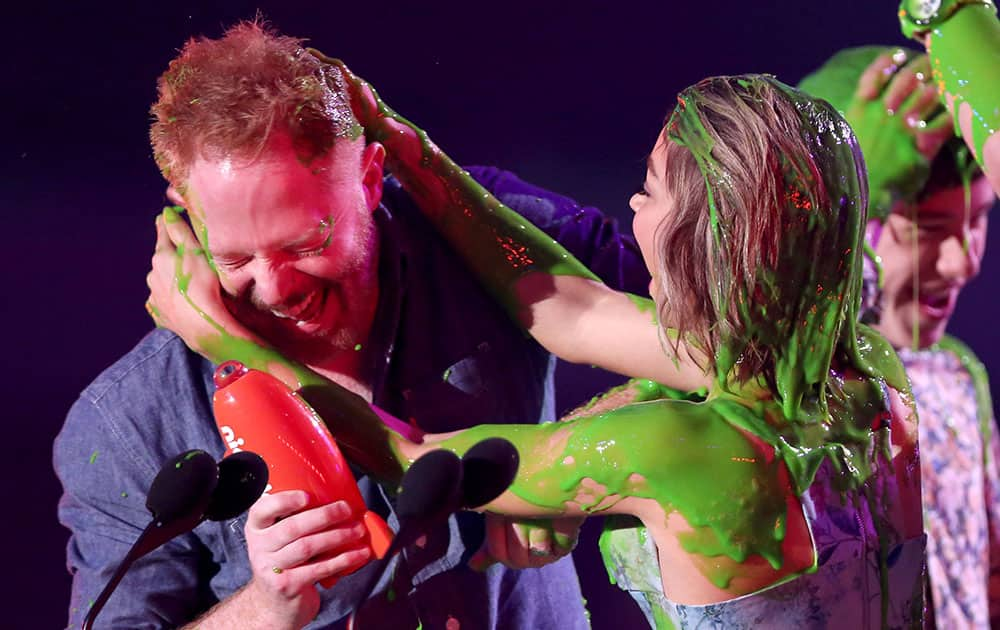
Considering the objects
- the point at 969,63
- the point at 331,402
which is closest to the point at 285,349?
the point at 331,402

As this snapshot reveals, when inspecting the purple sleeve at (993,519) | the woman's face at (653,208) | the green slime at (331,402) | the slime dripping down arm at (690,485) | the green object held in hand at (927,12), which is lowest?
the purple sleeve at (993,519)

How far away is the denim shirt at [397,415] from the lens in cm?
139

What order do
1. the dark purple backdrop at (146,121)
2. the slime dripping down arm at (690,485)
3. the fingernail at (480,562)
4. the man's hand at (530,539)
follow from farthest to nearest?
the dark purple backdrop at (146,121), the fingernail at (480,562), the man's hand at (530,539), the slime dripping down arm at (690,485)

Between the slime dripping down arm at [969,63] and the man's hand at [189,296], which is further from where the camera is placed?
the slime dripping down arm at [969,63]

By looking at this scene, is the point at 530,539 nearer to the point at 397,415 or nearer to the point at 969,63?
the point at 397,415

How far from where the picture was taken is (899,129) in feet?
A: 6.74

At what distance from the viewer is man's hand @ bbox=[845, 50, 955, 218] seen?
2039mm

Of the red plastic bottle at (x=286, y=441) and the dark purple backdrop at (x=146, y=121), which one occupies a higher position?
the dark purple backdrop at (x=146, y=121)

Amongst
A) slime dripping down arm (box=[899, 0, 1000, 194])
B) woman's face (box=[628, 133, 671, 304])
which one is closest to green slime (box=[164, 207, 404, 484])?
woman's face (box=[628, 133, 671, 304])

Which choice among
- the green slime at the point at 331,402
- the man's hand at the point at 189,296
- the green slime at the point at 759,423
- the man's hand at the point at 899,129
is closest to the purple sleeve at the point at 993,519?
the man's hand at the point at 899,129

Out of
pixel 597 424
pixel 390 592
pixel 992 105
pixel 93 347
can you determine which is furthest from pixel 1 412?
pixel 992 105

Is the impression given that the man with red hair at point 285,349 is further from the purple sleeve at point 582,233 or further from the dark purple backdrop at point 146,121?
the dark purple backdrop at point 146,121

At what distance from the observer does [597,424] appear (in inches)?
46.8

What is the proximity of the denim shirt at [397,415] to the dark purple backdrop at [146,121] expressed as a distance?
32cm
